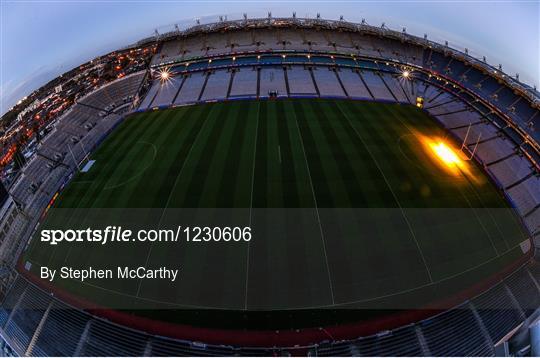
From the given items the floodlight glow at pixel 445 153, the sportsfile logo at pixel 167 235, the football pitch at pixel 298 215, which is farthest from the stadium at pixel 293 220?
the sportsfile logo at pixel 167 235

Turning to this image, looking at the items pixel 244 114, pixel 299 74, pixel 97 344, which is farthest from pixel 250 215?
pixel 299 74

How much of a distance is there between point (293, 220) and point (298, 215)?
511 mm

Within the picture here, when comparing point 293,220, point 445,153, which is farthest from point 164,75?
point 445,153

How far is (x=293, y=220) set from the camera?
17.3 meters

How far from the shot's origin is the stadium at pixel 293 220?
1419 centimetres

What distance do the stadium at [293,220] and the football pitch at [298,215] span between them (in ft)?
0.36

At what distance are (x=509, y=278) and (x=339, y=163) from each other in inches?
498

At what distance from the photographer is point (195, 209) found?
1828 centimetres

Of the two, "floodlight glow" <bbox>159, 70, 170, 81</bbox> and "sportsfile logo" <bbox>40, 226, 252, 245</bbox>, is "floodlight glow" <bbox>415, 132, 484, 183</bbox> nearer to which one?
"sportsfile logo" <bbox>40, 226, 252, 245</bbox>

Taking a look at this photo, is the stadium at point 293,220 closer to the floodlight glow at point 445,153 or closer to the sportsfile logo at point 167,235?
the floodlight glow at point 445,153

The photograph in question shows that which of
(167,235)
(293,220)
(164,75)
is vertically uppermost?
(164,75)

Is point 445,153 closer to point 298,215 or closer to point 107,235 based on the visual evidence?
point 298,215

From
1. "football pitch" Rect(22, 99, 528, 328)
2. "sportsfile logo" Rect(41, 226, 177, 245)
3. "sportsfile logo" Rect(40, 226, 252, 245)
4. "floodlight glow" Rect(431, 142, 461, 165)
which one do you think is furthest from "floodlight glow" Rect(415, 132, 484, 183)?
"sportsfile logo" Rect(41, 226, 177, 245)

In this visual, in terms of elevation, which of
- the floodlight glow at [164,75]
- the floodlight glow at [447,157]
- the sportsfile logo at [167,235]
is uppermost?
the floodlight glow at [164,75]
